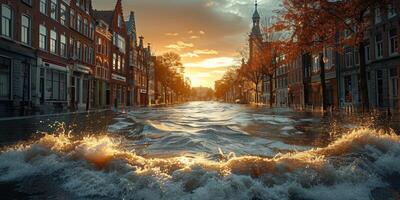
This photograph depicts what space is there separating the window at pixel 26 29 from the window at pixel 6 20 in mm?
2025

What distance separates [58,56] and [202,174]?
33.8 meters

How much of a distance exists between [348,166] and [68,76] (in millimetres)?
36516

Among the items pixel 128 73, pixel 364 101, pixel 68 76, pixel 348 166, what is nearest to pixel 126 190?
pixel 348 166

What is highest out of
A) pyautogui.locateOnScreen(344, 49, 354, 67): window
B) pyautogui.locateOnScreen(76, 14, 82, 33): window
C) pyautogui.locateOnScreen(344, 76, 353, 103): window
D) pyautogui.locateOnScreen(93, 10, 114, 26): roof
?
pyautogui.locateOnScreen(93, 10, 114, 26): roof

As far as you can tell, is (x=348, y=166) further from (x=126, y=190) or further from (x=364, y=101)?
(x=364, y=101)

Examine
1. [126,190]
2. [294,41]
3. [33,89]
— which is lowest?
[126,190]

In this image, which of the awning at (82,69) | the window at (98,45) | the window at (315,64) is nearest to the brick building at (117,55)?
the window at (98,45)

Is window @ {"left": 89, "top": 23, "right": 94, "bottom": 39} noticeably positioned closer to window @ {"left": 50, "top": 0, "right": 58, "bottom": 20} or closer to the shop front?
the shop front

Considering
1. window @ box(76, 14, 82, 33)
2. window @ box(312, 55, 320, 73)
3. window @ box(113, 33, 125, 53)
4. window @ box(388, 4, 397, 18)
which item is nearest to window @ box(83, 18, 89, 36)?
window @ box(76, 14, 82, 33)

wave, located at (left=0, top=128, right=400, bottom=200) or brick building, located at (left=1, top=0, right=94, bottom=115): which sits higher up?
brick building, located at (left=1, top=0, right=94, bottom=115)

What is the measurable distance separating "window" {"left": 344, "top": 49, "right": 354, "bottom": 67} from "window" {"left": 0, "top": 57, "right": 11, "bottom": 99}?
1287 inches

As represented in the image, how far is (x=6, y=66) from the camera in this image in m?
26.1

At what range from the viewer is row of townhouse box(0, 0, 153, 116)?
26.5m

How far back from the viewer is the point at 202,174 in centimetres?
512
